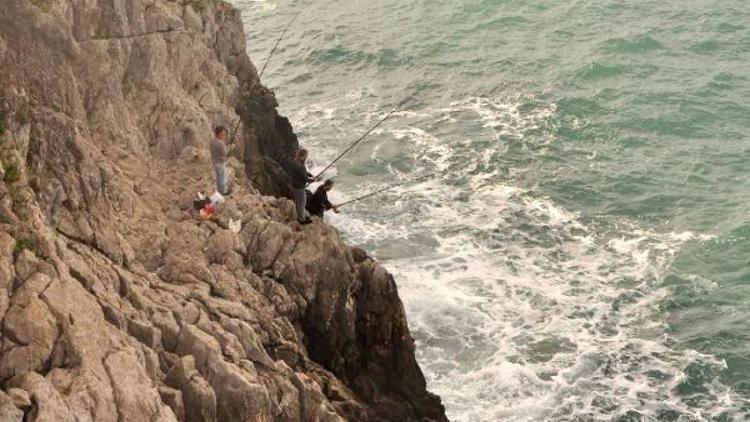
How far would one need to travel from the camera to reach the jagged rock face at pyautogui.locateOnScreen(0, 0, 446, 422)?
12.1 meters

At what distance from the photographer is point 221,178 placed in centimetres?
1769

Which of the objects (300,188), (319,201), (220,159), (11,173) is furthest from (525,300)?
(11,173)

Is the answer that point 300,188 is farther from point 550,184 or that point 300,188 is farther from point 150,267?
point 550,184

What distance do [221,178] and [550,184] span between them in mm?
14723

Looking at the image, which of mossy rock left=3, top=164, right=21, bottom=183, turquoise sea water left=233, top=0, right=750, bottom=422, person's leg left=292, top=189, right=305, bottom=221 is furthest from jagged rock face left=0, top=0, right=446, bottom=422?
turquoise sea water left=233, top=0, right=750, bottom=422

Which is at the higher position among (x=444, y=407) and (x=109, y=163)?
(x=109, y=163)

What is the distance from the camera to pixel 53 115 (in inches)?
604

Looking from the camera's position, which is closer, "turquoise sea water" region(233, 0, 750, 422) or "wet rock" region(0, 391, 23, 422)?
"wet rock" region(0, 391, 23, 422)

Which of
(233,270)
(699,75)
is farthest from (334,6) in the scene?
(233,270)

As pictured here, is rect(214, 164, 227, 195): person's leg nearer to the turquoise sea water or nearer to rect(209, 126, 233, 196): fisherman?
rect(209, 126, 233, 196): fisherman

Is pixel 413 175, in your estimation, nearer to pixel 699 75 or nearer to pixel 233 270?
pixel 699 75

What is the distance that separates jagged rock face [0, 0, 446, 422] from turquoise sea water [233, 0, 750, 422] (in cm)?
443

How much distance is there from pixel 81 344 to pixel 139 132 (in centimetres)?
701

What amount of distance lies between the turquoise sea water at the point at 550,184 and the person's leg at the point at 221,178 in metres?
6.96
